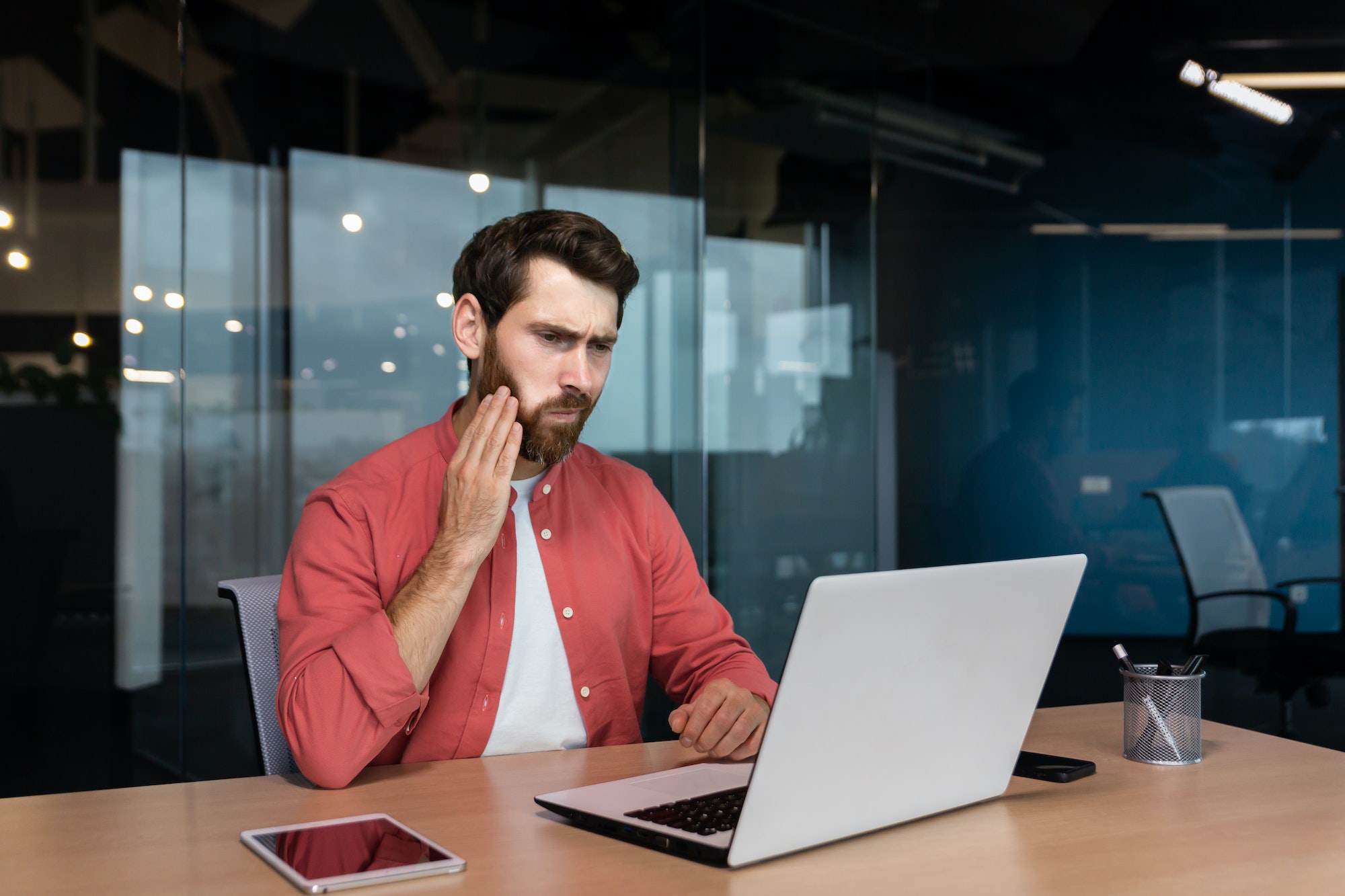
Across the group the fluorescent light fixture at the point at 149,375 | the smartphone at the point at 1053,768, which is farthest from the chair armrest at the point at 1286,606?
the fluorescent light fixture at the point at 149,375

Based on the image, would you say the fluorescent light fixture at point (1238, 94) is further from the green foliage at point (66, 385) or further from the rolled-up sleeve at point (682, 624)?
the green foliage at point (66, 385)

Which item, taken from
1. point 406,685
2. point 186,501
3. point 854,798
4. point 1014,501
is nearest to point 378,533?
point 406,685

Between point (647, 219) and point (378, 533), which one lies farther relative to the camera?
point (647, 219)

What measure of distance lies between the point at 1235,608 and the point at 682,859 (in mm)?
3375

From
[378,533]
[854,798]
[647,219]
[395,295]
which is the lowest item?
[854,798]

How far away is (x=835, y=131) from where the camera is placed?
4.25 meters

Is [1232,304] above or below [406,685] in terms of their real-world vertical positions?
above

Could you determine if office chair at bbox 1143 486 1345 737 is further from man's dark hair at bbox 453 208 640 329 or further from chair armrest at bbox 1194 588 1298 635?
man's dark hair at bbox 453 208 640 329

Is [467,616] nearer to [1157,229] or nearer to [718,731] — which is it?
[718,731]

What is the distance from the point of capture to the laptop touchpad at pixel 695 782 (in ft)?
3.86

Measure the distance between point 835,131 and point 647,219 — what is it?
817 millimetres

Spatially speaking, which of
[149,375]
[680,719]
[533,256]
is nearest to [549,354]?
[533,256]

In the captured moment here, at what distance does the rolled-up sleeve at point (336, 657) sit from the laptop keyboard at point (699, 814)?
376 mm

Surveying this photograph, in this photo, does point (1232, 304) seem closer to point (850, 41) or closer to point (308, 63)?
point (850, 41)
